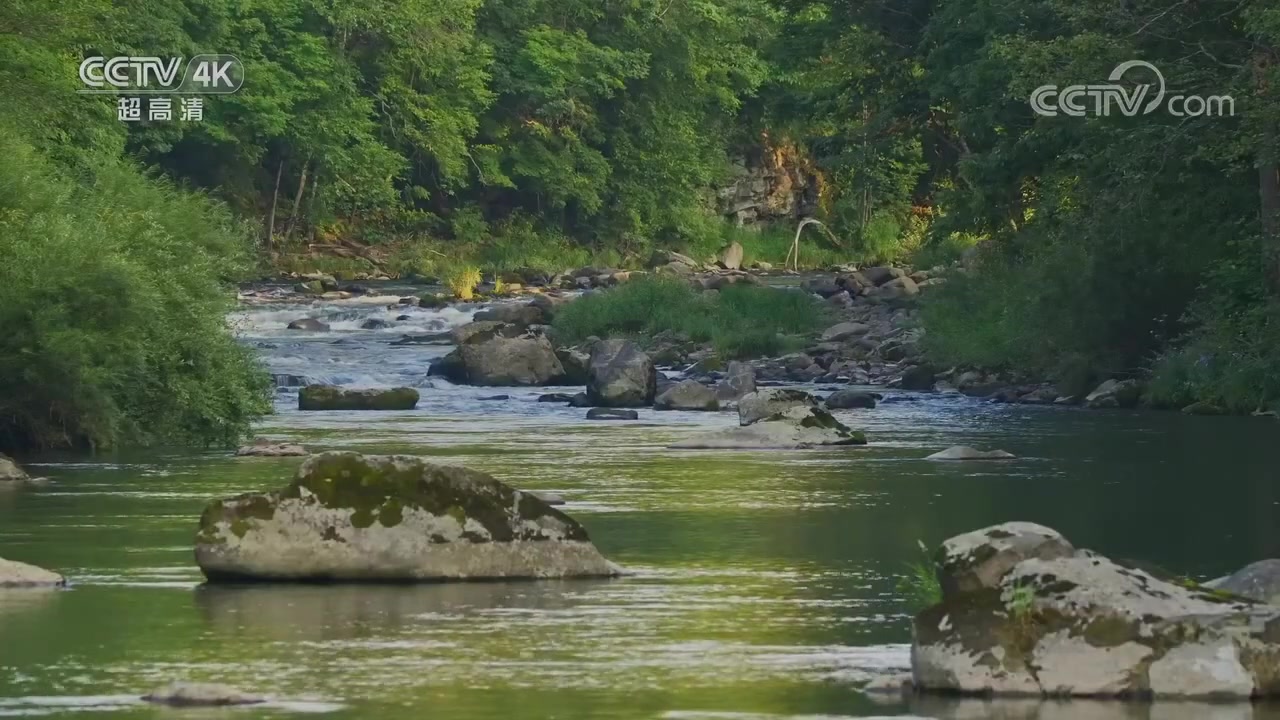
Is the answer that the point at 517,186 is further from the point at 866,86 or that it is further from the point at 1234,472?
the point at 1234,472

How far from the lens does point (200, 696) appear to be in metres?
8.70

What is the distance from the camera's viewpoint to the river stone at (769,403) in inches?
1088

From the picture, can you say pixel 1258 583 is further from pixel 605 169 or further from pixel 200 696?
pixel 605 169

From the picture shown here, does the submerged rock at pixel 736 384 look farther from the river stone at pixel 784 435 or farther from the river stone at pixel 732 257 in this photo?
the river stone at pixel 732 257

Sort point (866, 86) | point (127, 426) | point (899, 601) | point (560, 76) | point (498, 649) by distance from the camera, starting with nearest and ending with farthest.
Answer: point (498, 649) < point (899, 601) < point (127, 426) < point (866, 86) < point (560, 76)

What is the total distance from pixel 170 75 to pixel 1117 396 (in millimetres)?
42681

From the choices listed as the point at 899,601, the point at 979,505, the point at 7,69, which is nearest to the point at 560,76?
the point at 7,69

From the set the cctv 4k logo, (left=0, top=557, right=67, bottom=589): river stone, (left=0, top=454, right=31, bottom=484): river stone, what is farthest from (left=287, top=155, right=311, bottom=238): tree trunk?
(left=0, top=557, right=67, bottom=589): river stone

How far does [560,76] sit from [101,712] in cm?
7677

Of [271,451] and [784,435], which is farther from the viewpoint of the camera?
[784,435]

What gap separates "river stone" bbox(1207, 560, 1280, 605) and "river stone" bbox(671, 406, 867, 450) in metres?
13.8

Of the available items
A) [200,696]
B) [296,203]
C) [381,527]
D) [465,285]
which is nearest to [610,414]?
[381,527]

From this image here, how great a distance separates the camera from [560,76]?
3332 inches

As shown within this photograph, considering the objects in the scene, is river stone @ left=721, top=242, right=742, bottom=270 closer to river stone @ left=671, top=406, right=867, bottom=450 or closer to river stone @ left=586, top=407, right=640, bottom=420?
river stone @ left=586, top=407, right=640, bottom=420
